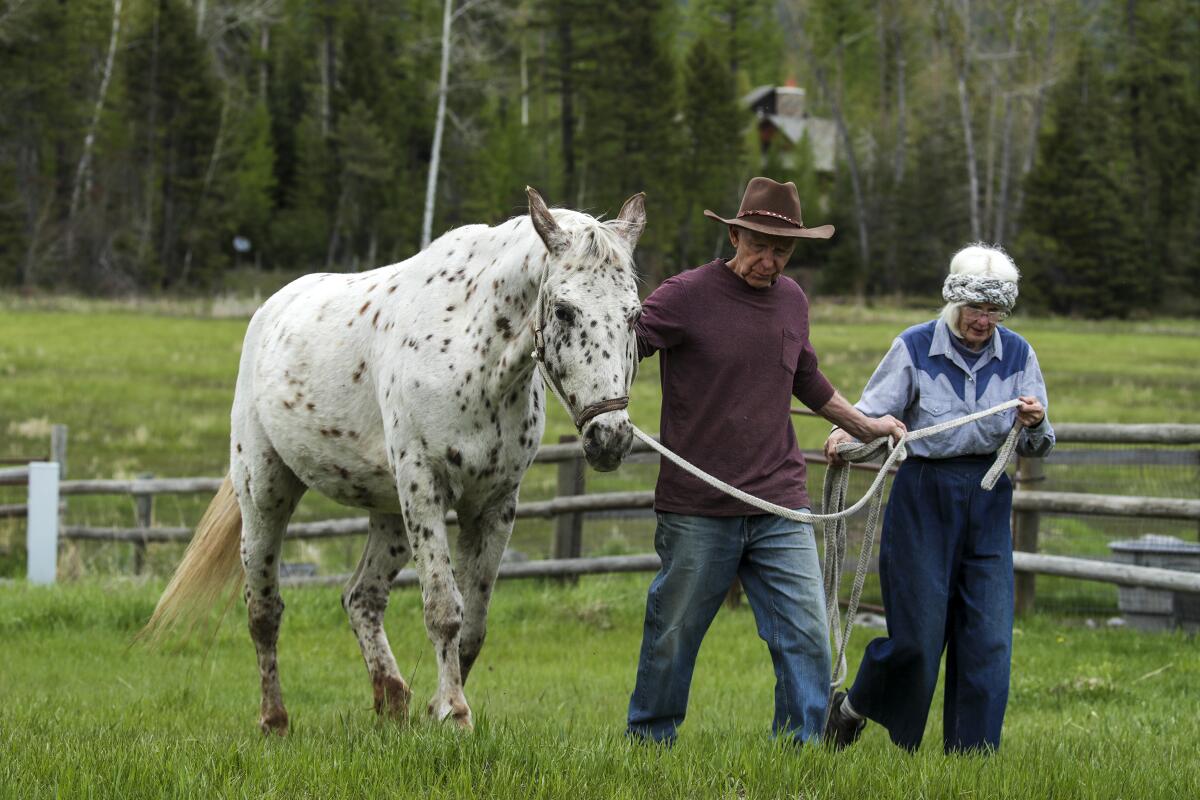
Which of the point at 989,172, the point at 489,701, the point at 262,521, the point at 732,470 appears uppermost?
the point at 989,172

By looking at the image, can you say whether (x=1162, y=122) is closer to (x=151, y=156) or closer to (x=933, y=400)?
(x=151, y=156)

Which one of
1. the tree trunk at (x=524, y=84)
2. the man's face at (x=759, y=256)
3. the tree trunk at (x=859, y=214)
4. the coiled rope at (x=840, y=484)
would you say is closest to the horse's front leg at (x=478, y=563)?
the coiled rope at (x=840, y=484)

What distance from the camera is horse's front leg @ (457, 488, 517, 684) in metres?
5.67

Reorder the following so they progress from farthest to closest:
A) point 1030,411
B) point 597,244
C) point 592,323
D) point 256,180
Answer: point 256,180, point 1030,411, point 597,244, point 592,323

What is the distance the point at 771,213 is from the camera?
5023 mm

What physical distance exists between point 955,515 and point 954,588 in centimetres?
31

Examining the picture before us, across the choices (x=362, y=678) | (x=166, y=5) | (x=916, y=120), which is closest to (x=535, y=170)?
(x=166, y=5)

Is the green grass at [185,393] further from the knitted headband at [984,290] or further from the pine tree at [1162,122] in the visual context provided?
the pine tree at [1162,122]

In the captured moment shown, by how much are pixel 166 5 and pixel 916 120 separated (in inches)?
1285

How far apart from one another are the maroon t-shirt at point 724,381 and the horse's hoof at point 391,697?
1.50m

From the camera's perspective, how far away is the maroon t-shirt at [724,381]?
4988mm

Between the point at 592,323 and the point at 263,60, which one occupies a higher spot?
the point at 263,60

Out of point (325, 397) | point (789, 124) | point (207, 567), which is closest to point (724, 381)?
point (325, 397)

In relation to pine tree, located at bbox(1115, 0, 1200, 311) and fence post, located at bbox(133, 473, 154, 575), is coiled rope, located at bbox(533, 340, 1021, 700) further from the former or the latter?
pine tree, located at bbox(1115, 0, 1200, 311)
